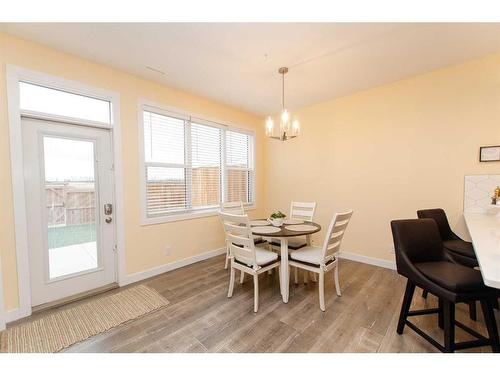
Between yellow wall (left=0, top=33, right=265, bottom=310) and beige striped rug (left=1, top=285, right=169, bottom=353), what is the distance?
372mm

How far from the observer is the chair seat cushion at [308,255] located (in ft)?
7.06

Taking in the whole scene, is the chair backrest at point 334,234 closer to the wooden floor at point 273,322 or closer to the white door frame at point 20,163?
the wooden floor at point 273,322

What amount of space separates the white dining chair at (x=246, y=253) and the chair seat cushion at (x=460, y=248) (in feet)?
5.86

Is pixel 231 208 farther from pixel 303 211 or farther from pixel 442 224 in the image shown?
pixel 442 224

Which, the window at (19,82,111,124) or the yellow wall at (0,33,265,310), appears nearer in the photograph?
the yellow wall at (0,33,265,310)

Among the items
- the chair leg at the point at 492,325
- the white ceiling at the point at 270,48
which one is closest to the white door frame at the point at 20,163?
the white ceiling at the point at 270,48

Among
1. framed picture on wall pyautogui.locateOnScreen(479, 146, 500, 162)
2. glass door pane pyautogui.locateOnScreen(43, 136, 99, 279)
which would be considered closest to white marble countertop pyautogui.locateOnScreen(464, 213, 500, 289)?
framed picture on wall pyautogui.locateOnScreen(479, 146, 500, 162)

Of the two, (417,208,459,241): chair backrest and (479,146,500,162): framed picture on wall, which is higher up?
(479,146,500,162): framed picture on wall

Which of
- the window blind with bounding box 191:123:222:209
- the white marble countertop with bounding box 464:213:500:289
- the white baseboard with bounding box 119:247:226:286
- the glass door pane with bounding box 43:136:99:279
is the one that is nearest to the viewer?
the white marble countertop with bounding box 464:213:500:289

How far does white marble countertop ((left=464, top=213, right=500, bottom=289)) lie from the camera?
3.05 feet

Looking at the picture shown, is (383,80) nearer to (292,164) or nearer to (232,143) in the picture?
(292,164)

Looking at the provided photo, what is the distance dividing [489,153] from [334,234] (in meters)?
2.09

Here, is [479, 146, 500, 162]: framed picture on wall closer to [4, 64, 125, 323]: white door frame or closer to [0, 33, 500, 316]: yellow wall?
[0, 33, 500, 316]: yellow wall

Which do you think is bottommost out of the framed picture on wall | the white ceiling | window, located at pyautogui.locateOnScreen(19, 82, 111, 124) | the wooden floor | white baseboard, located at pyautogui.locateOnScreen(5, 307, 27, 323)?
the wooden floor
